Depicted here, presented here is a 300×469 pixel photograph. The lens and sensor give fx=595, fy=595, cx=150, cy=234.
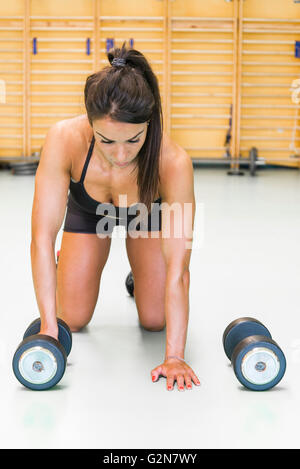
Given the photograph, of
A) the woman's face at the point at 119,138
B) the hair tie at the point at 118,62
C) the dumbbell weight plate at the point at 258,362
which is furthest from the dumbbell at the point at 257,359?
the hair tie at the point at 118,62

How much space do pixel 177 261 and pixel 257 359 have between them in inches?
15.4

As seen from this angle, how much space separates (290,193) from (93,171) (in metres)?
4.62

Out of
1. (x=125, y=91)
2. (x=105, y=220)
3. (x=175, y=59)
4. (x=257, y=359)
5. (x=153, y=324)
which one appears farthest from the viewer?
(x=175, y=59)

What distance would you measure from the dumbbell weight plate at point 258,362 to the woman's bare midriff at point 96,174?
0.60 metres

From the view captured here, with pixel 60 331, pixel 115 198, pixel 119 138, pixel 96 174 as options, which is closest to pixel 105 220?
pixel 115 198

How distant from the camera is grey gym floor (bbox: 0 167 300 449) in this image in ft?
5.06

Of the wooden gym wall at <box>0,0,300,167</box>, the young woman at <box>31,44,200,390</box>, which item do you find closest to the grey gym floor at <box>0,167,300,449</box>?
the young woman at <box>31,44,200,390</box>

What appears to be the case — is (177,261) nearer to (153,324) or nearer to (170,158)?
(170,158)

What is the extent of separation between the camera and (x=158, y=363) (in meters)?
2.04

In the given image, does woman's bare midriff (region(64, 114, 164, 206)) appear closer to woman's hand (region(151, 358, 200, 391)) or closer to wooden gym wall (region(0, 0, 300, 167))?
woman's hand (region(151, 358, 200, 391))

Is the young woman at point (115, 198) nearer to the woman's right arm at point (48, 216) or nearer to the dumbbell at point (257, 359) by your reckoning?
the woman's right arm at point (48, 216)

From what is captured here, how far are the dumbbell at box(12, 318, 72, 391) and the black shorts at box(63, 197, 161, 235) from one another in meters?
0.58

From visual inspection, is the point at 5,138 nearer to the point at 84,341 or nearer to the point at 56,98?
the point at 56,98
